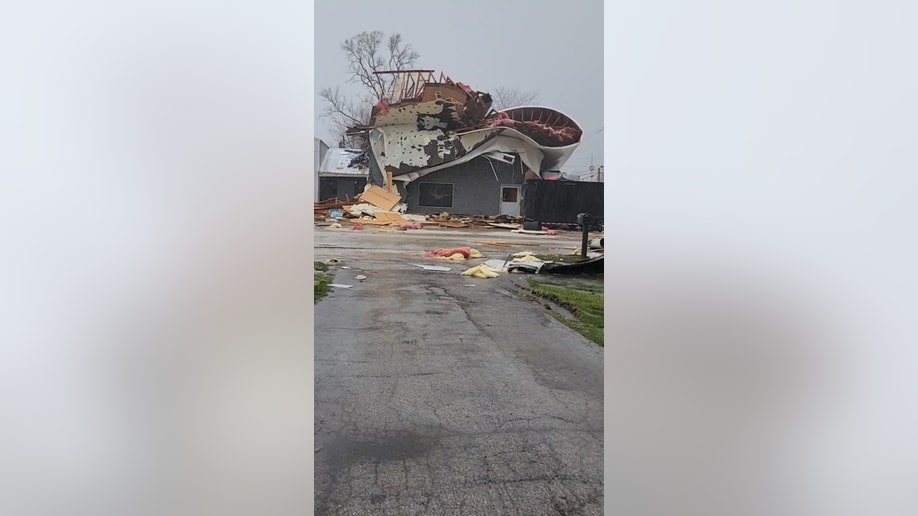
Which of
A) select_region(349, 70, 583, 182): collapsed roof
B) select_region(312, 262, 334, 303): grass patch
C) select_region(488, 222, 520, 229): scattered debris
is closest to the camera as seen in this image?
select_region(312, 262, 334, 303): grass patch

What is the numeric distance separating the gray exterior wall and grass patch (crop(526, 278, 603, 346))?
294 mm

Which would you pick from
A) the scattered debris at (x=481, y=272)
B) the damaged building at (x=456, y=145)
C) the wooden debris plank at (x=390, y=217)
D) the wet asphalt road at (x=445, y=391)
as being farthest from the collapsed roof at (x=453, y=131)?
the scattered debris at (x=481, y=272)

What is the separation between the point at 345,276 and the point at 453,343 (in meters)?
0.36

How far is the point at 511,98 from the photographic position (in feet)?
5.17

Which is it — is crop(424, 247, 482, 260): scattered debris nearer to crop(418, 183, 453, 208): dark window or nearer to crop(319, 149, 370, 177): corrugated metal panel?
crop(418, 183, 453, 208): dark window

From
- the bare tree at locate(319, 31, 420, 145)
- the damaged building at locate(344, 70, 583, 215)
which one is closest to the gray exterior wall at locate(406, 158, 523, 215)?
the damaged building at locate(344, 70, 583, 215)

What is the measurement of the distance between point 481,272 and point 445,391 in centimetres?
39

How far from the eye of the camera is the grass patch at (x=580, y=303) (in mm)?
1478

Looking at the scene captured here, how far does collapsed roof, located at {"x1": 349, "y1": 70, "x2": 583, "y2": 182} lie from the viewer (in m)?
1.53
